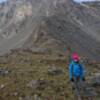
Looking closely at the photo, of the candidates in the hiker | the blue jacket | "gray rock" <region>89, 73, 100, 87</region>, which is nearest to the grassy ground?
"gray rock" <region>89, 73, 100, 87</region>

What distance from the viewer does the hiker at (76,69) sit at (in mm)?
27562

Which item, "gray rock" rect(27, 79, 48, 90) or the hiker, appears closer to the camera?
the hiker

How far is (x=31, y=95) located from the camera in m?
30.8

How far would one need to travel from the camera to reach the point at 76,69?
27703mm

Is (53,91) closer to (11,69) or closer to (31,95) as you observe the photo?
(31,95)

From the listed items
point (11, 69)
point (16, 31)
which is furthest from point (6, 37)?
point (11, 69)

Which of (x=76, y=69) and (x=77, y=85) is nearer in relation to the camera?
(x=76, y=69)

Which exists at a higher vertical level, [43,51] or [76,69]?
[76,69]

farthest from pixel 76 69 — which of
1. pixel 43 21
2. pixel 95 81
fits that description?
pixel 43 21

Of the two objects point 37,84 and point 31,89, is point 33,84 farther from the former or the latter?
point 31,89

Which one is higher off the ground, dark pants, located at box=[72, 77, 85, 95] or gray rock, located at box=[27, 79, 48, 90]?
dark pants, located at box=[72, 77, 85, 95]

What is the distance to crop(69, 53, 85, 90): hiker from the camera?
90.4ft

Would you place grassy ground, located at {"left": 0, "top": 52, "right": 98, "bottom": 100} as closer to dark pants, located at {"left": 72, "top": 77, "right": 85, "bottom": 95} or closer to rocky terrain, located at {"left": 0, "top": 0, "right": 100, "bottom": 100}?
rocky terrain, located at {"left": 0, "top": 0, "right": 100, "bottom": 100}

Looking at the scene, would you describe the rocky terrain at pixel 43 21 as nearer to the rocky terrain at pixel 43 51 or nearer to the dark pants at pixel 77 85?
the rocky terrain at pixel 43 51
